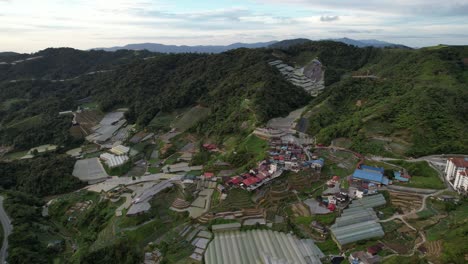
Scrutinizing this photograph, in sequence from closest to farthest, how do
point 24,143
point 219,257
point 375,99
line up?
point 219,257, point 375,99, point 24,143

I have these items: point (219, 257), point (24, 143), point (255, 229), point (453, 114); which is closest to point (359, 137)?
point (453, 114)

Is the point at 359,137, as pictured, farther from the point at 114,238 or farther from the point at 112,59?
the point at 112,59

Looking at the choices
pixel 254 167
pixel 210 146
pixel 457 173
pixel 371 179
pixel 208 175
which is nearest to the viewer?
pixel 457 173

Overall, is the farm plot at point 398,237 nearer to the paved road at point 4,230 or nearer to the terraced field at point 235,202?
the terraced field at point 235,202

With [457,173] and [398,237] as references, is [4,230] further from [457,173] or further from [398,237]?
[457,173]

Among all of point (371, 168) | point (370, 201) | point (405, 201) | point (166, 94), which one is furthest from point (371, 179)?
point (166, 94)
